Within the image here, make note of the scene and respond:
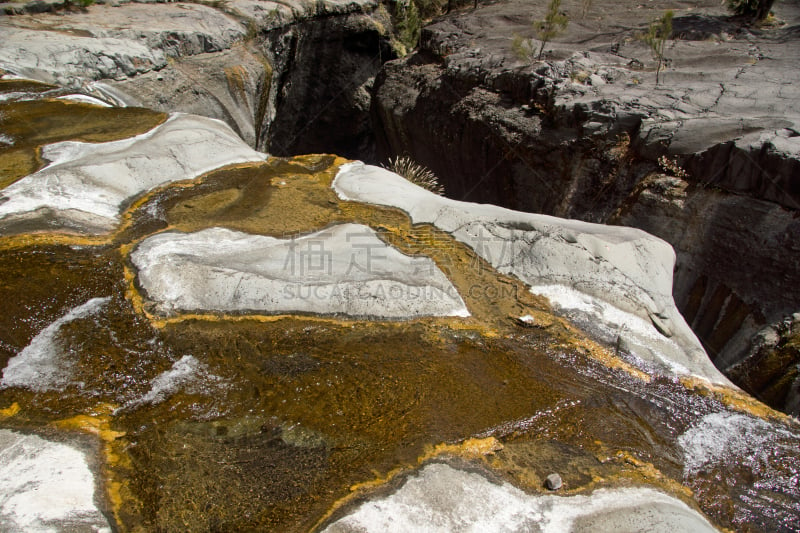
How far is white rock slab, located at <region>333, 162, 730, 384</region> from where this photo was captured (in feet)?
10.4

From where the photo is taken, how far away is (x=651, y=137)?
5.83 meters

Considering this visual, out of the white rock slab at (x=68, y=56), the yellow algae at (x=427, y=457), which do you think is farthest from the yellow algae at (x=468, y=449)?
the white rock slab at (x=68, y=56)

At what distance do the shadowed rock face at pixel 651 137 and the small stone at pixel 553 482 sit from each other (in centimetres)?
248

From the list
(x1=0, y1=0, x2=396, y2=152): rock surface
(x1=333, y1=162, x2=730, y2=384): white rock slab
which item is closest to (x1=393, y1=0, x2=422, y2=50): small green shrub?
(x1=0, y1=0, x2=396, y2=152): rock surface

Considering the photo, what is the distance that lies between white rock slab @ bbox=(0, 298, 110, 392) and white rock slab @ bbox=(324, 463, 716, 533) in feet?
5.21

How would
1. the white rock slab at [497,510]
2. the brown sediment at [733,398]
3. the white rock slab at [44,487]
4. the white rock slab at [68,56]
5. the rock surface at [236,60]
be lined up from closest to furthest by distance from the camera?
the white rock slab at [44,487], the white rock slab at [497,510], the brown sediment at [733,398], the white rock slab at [68,56], the rock surface at [236,60]

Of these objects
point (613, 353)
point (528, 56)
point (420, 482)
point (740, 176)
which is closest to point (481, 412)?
point (420, 482)

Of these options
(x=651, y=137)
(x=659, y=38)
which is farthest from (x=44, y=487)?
(x=659, y=38)

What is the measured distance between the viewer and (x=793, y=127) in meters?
5.04

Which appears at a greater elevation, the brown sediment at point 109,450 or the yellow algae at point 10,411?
the yellow algae at point 10,411

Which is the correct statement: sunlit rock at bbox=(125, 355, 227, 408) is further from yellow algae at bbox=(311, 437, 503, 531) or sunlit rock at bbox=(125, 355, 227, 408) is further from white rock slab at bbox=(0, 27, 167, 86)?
white rock slab at bbox=(0, 27, 167, 86)

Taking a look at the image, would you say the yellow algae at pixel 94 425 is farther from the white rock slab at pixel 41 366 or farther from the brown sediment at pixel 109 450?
the white rock slab at pixel 41 366

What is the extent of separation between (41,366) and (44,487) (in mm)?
907

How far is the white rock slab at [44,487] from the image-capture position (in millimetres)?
1839
